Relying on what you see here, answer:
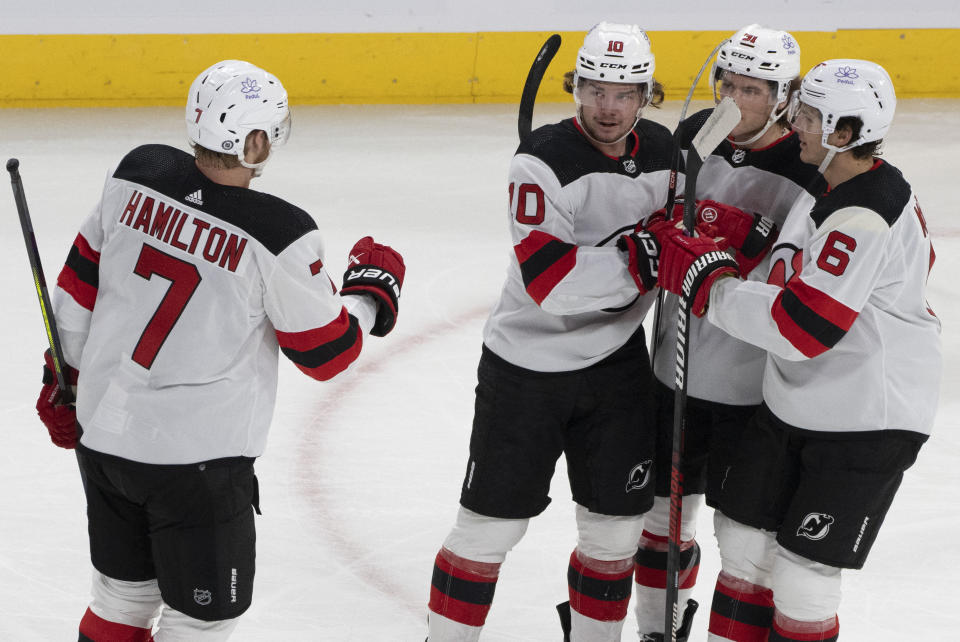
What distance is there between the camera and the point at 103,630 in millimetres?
2041

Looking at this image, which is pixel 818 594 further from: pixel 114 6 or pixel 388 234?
pixel 114 6

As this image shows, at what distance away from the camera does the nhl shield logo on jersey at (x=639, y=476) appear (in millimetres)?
2365

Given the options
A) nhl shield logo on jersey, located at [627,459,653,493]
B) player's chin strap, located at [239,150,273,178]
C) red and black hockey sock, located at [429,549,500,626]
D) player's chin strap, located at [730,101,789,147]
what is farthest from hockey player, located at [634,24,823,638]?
player's chin strap, located at [239,150,273,178]

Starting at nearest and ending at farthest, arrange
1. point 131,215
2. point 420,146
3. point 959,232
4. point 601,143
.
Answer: point 131,215 < point 601,143 < point 959,232 < point 420,146

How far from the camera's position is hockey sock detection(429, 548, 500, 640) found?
2.42m

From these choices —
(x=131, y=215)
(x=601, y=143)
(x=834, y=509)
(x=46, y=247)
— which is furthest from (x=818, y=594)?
(x=46, y=247)

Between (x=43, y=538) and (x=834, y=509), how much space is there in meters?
1.92

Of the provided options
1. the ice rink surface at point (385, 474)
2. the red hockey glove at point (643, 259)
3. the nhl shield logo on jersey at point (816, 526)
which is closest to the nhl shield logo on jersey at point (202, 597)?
the ice rink surface at point (385, 474)

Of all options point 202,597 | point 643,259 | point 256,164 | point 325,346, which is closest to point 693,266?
point 643,259

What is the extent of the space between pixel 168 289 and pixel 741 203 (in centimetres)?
113

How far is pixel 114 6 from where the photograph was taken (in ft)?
22.5

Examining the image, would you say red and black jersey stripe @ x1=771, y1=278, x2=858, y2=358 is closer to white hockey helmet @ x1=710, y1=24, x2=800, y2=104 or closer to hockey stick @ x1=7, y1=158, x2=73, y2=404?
white hockey helmet @ x1=710, y1=24, x2=800, y2=104

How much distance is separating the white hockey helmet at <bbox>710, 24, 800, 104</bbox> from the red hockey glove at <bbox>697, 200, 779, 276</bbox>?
9.8 inches

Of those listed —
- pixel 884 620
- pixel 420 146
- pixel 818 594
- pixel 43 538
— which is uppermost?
pixel 818 594
